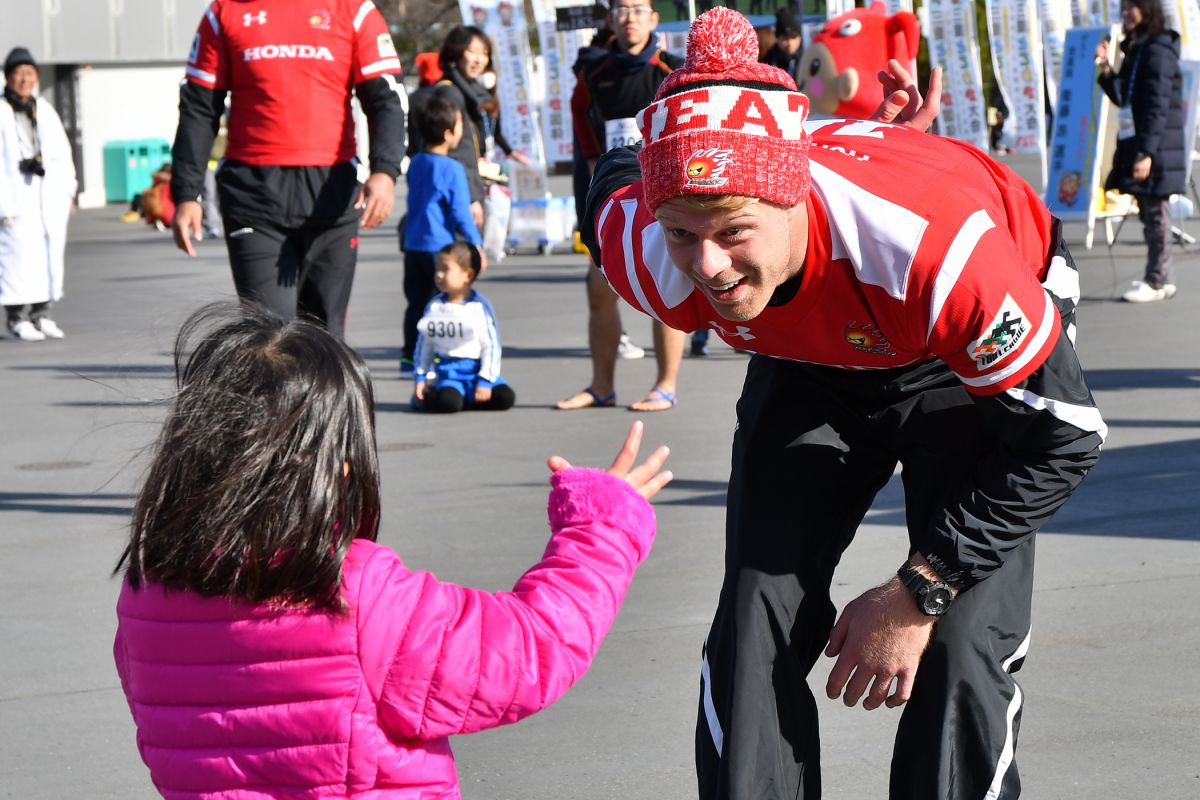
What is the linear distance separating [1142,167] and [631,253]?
9.78 meters

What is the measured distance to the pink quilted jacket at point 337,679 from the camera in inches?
93.7

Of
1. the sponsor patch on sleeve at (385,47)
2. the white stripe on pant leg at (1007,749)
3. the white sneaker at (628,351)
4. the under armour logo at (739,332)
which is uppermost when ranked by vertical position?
the sponsor patch on sleeve at (385,47)

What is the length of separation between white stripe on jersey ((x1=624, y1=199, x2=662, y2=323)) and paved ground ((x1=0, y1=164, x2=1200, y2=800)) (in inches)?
33.3

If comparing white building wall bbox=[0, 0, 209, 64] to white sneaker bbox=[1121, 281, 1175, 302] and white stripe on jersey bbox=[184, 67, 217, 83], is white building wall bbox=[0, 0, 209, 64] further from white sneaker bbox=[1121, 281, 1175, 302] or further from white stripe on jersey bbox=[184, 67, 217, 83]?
white stripe on jersey bbox=[184, 67, 217, 83]

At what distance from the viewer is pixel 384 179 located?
246 inches

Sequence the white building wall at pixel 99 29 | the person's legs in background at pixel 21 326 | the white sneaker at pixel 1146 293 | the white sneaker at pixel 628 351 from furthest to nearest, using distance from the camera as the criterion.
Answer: the white building wall at pixel 99 29, the person's legs in background at pixel 21 326, the white sneaker at pixel 1146 293, the white sneaker at pixel 628 351

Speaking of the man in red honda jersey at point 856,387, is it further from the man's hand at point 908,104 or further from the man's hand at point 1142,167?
the man's hand at point 1142,167

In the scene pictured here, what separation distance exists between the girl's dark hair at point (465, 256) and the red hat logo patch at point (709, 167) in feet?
21.6

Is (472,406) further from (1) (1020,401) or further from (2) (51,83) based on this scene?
(2) (51,83)

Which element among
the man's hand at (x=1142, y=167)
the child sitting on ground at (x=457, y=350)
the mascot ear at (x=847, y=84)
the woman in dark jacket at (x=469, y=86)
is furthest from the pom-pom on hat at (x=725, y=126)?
the man's hand at (x=1142, y=167)

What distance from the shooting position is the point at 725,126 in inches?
102

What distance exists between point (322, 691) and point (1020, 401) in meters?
1.15

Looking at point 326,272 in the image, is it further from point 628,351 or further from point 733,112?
point 628,351

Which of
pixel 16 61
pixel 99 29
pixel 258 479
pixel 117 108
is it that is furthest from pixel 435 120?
pixel 117 108
